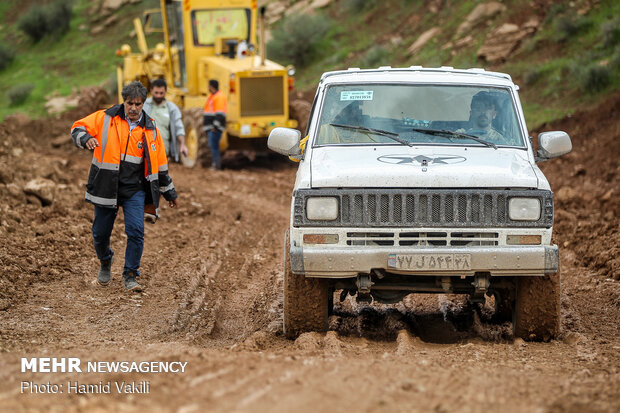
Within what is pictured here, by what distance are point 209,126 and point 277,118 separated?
5.16 feet

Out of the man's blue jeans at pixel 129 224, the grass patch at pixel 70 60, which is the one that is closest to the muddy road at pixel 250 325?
the man's blue jeans at pixel 129 224

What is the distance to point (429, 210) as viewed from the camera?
6430 millimetres

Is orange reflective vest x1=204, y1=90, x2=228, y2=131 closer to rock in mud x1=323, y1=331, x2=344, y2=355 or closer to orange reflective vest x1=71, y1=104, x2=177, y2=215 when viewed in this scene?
orange reflective vest x1=71, y1=104, x2=177, y2=215

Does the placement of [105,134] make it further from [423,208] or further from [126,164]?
[423,208]

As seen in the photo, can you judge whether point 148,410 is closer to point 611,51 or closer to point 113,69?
point 611,51

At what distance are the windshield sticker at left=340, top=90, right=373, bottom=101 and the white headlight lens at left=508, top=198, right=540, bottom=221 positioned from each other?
1.75 metres

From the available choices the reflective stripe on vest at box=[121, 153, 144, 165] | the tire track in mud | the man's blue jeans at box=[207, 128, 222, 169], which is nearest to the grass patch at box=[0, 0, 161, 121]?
the man's blue jeans at box=[207, 128, 222, 169]

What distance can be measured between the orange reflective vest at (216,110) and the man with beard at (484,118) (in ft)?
34.2

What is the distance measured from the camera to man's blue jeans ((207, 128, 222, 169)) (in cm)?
1767

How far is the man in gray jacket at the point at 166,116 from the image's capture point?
10617 millimetres

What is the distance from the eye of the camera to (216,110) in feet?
57.3

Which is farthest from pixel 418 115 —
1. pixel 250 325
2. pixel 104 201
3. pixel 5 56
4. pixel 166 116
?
pixel 5 56

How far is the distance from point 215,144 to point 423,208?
38.5 feet

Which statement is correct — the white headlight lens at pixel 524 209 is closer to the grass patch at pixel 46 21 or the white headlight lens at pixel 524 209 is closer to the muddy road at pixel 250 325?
the muddy road at pixel 250 325
